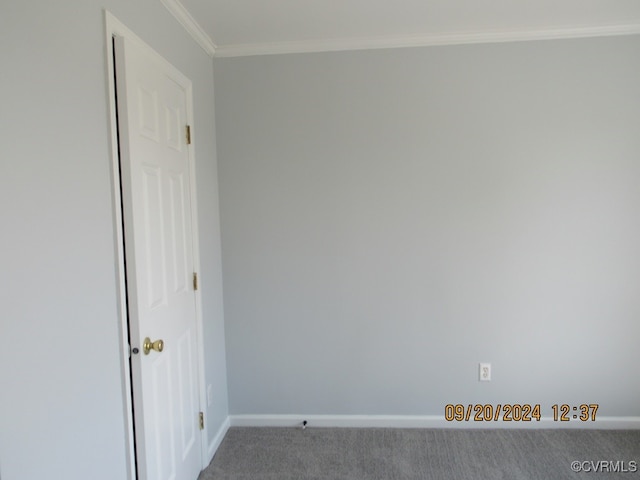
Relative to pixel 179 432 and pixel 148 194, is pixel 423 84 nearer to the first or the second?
pixel 148 194

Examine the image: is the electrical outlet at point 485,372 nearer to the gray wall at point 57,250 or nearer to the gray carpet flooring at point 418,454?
the gray carpet flooring at point 418,454

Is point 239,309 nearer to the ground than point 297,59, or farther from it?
nearer to the ground

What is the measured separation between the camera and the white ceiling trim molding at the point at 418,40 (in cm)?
228

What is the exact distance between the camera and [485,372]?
8.16 ft

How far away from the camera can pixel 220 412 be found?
8.13ft

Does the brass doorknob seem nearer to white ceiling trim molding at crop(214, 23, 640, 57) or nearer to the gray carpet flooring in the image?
the gray carpet flooring

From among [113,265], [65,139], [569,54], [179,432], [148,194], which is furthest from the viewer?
[569,54]

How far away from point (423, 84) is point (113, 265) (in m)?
2.04

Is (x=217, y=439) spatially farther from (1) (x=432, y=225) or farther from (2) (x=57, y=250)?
(1) (x=432, y=225)

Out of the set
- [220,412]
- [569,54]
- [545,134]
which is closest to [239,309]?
[220,412]

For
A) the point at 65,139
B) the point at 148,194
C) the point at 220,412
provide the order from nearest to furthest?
1. the point at 65,139
2. the point at 148,194
3. the point at 220,412

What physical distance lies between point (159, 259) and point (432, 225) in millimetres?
1642

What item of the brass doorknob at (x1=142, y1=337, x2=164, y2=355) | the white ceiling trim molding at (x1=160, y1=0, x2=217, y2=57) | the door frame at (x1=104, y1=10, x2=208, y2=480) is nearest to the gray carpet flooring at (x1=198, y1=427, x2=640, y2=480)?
the door frame at (x1=104, y1=10, x2=208, y2=480)
